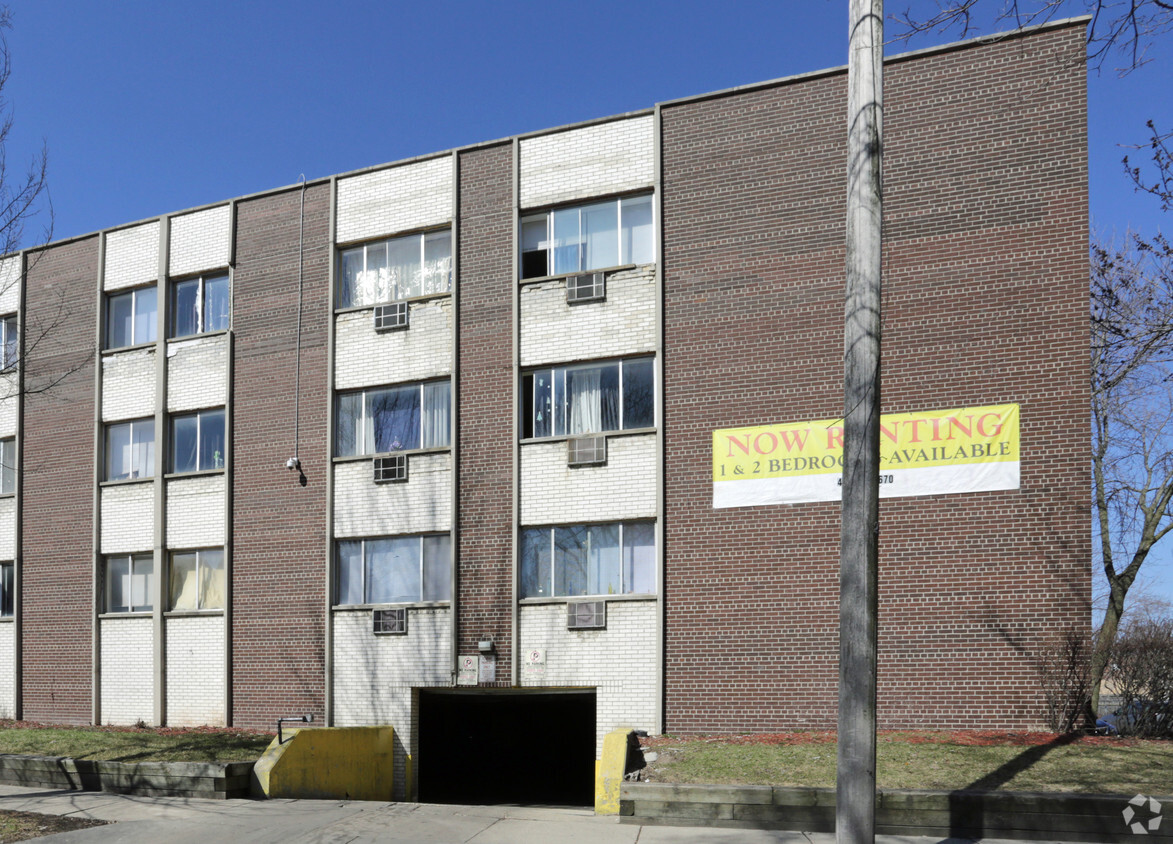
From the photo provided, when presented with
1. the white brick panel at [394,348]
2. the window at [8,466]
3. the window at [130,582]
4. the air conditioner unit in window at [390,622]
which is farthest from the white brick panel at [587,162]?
the window at [8,466]

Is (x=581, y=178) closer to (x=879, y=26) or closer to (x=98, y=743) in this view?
(x=879, y=26)

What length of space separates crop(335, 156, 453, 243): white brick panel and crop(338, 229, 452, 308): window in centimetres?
30

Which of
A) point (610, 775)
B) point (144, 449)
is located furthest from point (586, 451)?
point (144, 449)

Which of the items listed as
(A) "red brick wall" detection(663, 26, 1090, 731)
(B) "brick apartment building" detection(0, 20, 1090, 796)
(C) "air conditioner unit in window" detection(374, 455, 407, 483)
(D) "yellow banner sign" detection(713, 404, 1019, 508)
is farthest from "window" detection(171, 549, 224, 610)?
(D) "yellow banner sign" detection(713, 404, 1019, 508)

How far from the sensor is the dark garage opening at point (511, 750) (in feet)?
71.6

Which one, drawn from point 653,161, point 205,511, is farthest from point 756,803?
point 205,511

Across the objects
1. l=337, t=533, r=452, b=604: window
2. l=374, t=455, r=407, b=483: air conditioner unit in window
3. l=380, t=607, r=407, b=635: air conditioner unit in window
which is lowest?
l=380, t=607, r=407, b=635: air conditioner unit in window

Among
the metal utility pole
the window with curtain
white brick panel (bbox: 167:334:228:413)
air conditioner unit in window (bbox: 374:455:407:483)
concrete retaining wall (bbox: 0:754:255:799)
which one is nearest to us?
the metal utility pole

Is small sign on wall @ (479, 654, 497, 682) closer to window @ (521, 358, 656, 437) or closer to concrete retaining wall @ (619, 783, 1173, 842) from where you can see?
window @ (521, 358, 656, 437)

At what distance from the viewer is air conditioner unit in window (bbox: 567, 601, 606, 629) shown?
1784 cm

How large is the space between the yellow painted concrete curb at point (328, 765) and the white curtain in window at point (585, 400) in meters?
6.38

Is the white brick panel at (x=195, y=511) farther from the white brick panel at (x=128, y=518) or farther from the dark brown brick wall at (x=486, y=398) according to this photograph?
the dark brown brick wall at (x=486, y=398)

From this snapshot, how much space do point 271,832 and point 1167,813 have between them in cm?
968

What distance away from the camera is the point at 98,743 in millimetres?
17453
